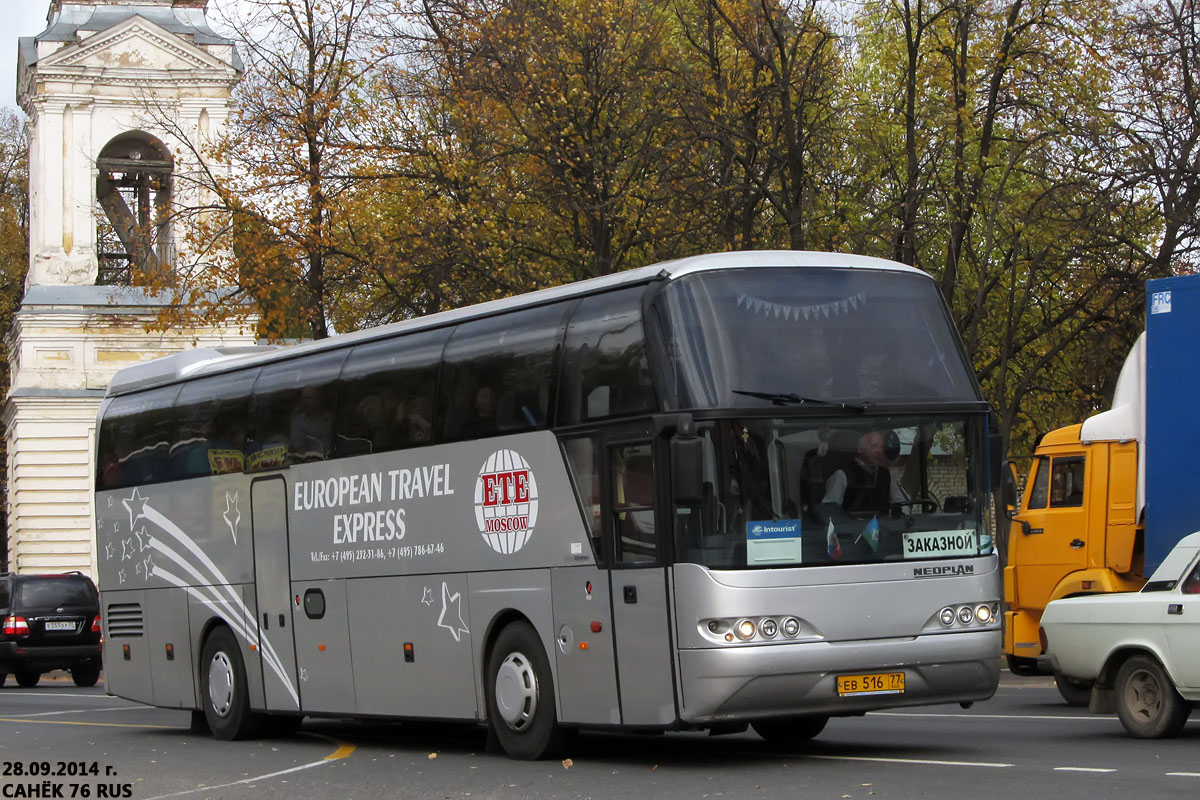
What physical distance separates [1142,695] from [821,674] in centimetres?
346

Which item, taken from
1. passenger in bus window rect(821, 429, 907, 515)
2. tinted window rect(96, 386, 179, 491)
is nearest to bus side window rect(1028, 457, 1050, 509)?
passenger in bus window rect(821, 429, 907, 515)

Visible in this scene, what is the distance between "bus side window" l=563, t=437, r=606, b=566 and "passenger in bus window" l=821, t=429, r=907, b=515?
166 cm

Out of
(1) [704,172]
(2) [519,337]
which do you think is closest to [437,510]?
(2) [519,337]

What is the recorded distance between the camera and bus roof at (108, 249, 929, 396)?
1291 centimetres

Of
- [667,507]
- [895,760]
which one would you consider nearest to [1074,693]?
[895,760]

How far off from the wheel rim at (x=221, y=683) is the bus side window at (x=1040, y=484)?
28.0 ft

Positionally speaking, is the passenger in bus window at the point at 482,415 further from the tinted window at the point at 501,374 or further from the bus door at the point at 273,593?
the bus door at the point at 273,593

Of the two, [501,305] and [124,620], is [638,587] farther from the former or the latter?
[124,620]

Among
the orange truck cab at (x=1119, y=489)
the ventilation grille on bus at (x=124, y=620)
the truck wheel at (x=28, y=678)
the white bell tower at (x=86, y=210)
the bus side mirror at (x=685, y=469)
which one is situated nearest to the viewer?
the bus side mirror at (x=685, y=469)

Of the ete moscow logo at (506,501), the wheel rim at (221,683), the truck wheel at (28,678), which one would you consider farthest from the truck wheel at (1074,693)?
the truck wheel at (28,678)

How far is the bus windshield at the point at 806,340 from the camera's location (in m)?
12.4

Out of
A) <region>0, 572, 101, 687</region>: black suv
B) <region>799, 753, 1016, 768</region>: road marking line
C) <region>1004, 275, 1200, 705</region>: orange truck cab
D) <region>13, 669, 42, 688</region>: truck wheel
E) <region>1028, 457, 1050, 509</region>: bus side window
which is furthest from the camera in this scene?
<region>13, 669, 42, 688</region>: truck wheel

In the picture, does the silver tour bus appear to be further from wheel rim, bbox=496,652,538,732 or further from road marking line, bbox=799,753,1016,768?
road marking line, bbox=799,753,1016,768

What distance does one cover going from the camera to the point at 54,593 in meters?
32.3
